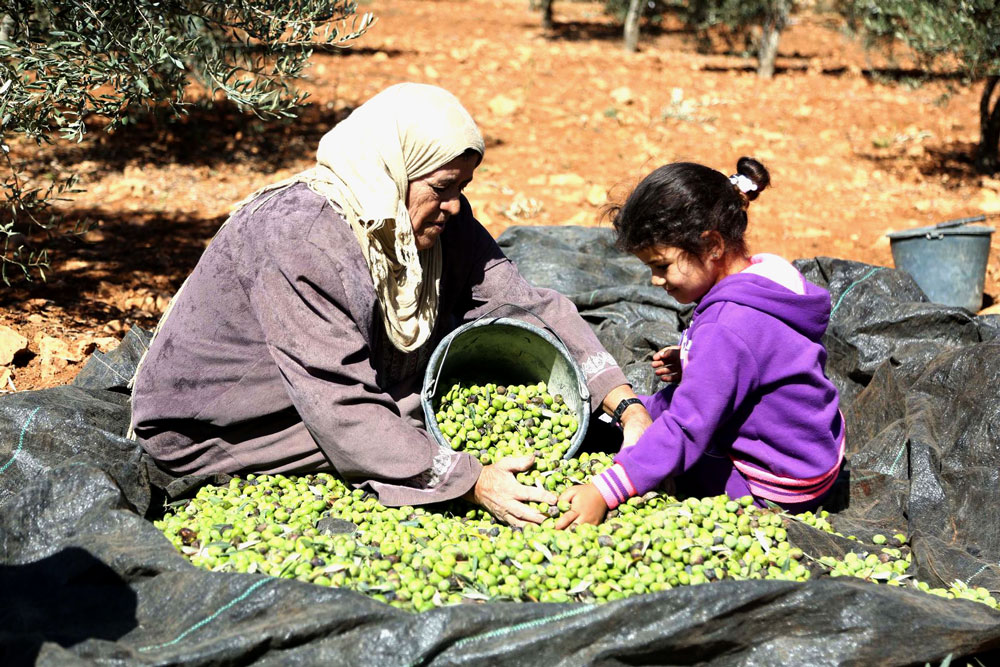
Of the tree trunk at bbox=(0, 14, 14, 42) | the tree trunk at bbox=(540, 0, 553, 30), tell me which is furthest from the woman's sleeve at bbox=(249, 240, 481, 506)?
the tree trunk at bbox=(540, 0, 553, 30)

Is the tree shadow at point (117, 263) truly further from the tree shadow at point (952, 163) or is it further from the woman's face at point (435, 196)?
the tree shadow at point (952, 163)

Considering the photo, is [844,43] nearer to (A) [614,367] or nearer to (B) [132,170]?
(B) [132,170]

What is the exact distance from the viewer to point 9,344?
4.06 m

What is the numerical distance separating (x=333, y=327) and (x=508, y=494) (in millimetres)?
733

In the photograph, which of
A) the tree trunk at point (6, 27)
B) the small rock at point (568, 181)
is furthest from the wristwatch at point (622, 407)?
the small rock at point (568, 181)

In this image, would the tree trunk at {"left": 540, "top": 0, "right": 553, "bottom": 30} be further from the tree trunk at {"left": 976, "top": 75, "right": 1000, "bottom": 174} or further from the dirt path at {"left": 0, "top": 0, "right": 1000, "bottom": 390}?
the tree trunk at {"left": 976, "top": 75, "right": 1000, "bottom": 174}

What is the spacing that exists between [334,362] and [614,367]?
3.72ft

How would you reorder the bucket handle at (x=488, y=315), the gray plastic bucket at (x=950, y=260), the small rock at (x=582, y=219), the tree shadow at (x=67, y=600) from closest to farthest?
1. the tree shadow at (x=67, y=600)
2. the bucket handle at (x=488, y=315)
3. the gray plastic bucket at (x=950, y=260)
4. the small rock at (x=582, y=219)

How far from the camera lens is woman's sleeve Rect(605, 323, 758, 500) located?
2.84 metres

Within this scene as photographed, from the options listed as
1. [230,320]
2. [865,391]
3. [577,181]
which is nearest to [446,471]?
[230,320]

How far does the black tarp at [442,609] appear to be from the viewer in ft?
6.76

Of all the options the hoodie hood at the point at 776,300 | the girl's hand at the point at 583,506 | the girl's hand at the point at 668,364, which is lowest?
the girl's hand at the point at 583,506

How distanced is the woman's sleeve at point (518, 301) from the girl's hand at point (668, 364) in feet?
0.58

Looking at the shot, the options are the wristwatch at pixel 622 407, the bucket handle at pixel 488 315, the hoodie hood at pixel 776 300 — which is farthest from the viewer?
the wristwatch at pixel 622 407
